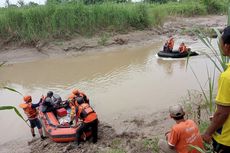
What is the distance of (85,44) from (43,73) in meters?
5.17

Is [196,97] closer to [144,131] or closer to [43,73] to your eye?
[144,131]

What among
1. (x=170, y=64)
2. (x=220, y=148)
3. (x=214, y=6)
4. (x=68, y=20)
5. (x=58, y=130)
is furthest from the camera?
(x=214, y=6)

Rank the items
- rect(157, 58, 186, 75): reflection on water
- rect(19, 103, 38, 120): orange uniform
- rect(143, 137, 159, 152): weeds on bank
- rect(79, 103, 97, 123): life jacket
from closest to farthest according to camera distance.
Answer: rect(143, 137, 159, 152): weeds on bank
rect(79, 103, 97, 123): life jacket
rect(19, 103, 38, 120): orange uniform
rect(157, 58, 186, 75): reflection on water

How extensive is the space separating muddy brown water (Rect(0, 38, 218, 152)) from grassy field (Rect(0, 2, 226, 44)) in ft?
8.70

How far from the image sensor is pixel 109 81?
12.2m

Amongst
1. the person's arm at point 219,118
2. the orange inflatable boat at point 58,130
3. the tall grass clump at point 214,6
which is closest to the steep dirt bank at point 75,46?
the orange inflatable boat at point 58,130

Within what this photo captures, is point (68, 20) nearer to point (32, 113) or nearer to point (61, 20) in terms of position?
point (61, 20)

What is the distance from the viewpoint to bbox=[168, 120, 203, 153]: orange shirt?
12.3ft

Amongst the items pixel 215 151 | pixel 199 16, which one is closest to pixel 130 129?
pixel 215 151

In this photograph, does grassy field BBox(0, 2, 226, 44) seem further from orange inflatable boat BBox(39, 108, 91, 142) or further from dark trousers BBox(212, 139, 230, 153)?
dark trousers BBox(212, 139, 230, 153)

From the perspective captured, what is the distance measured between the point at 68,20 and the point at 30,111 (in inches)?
513

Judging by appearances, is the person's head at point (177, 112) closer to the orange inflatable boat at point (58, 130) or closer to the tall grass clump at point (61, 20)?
the orange inflatable boat at point (58, 130)

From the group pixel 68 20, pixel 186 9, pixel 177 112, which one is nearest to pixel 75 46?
pixel 68 20

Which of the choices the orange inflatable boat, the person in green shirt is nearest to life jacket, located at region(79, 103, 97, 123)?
the orange inflatable boat
